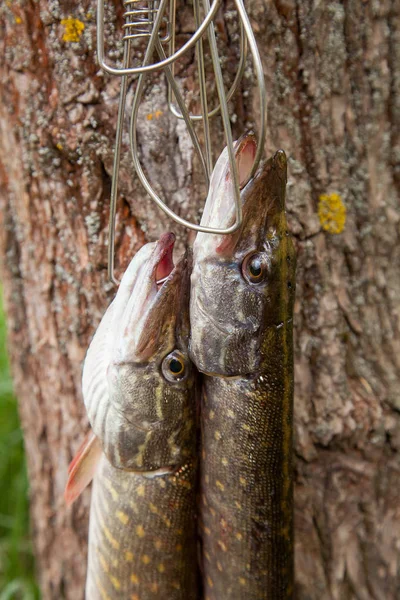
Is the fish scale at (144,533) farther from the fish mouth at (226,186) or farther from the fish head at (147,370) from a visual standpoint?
the fish mouth at (226,186)

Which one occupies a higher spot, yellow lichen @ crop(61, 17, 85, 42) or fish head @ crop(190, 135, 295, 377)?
yellow lichen @ crop(61, 17, 85, 42)

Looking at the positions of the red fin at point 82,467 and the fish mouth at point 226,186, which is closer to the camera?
the fish mouth at point 226,186

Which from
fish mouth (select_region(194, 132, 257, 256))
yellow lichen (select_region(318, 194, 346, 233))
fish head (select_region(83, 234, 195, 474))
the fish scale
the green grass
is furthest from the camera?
the green grass

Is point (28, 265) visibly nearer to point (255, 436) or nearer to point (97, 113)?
point (97, 113)

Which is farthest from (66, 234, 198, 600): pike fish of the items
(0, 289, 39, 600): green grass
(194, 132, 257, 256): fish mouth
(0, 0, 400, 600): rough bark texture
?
(0, 289, 39, 600): green grass

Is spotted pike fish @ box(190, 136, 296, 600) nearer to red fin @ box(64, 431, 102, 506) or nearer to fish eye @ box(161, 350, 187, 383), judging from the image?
fish eye @ box(161, 350, 187, 383)

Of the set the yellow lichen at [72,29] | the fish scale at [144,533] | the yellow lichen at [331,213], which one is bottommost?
the fish scale at [144,533]

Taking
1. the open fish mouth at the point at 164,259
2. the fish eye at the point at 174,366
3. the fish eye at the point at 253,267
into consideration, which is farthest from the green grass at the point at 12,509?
the fish eye at the point at 253,267
